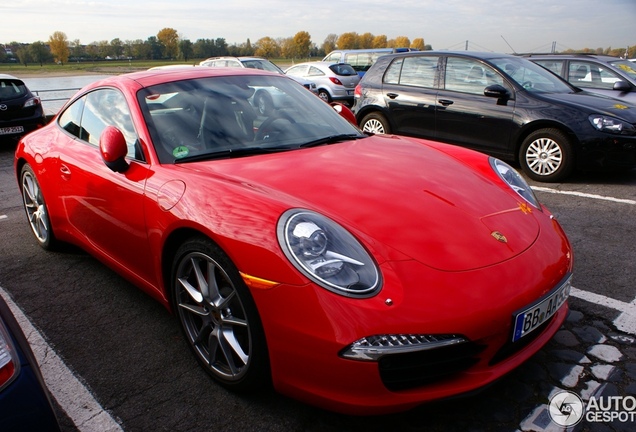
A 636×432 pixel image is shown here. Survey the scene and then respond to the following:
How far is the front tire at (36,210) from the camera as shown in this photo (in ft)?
12.9

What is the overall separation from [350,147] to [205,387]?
152 cm

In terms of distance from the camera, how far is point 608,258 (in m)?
3.66

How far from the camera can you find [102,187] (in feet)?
9.70

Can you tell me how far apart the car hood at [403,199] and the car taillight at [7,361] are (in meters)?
1.08

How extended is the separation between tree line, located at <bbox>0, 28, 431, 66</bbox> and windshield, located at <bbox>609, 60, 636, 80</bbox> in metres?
41.9

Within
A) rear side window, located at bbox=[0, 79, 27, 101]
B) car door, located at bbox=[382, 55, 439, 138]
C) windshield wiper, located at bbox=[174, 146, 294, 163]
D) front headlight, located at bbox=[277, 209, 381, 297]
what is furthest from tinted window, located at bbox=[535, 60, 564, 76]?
rear side window, located at bbox=[0, 79, 27, 101]

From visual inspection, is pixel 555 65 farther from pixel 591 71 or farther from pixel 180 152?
pixel 180 152

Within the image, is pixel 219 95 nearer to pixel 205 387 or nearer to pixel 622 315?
pixel 205 387

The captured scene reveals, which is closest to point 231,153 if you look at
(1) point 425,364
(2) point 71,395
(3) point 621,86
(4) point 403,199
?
(4) point 403,199

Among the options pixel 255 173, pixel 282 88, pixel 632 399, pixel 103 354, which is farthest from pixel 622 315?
pixel 103 354

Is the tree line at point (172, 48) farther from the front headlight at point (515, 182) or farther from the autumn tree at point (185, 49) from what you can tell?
the front headlight at point (515, 182)

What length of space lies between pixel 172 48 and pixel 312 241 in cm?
8801

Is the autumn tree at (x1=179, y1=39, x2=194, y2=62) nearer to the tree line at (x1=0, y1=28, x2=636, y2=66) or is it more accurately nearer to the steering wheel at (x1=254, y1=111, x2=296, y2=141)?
the tree line at (x1=0, y1=28, x2=636, y2=66)

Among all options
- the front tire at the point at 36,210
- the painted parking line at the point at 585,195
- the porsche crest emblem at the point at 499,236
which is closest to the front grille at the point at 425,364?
the porsche crest emblem at the point at 499,236
